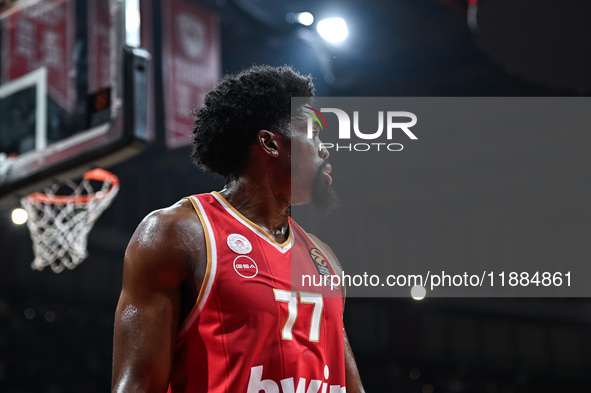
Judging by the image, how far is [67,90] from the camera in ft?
14.4

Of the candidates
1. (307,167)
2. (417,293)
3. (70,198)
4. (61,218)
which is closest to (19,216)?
(70,198)

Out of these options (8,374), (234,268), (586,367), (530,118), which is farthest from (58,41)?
(586,367)

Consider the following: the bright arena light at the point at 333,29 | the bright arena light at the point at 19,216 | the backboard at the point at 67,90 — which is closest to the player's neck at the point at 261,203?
the backboard at the point at 67,90

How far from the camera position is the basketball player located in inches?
65.3

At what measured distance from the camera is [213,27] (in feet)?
22.7

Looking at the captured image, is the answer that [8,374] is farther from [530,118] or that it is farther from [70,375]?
[530,118]

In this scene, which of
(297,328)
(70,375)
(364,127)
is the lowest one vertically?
(70,375)

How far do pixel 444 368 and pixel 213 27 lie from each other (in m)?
8.72

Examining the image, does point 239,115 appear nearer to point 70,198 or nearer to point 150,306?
point 150,306

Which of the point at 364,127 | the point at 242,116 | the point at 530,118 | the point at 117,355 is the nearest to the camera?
the point at 117,355

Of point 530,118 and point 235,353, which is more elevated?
point 530,118

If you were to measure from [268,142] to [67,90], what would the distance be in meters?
2.82

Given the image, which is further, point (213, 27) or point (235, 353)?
point (213, 27)

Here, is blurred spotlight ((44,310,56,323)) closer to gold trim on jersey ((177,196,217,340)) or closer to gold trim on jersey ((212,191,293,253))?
gold trim on jersey ((212,191,293,253))
